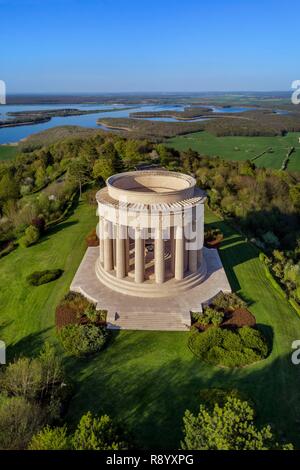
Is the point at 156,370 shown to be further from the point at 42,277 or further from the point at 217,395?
the point at 42,277

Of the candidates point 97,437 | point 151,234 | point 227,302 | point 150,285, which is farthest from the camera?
point 151,234

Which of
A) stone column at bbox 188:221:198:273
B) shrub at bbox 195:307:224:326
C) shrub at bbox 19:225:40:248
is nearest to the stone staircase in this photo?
shrub at bbox 195:307:224:326

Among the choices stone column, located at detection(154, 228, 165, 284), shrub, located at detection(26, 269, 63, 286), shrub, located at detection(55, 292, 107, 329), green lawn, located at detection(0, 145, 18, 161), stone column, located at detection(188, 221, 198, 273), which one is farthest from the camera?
green lawn, located at detection(0, 145, 18, 161)

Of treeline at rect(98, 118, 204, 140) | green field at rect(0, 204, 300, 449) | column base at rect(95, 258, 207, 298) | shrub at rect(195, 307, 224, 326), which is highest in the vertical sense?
treeline at rect(98, 118, 204, 140)

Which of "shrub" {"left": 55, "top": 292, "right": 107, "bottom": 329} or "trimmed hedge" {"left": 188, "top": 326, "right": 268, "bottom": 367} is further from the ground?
"shrub" {"left": 55, "top": 292, "right": 107, "bottom": 329}

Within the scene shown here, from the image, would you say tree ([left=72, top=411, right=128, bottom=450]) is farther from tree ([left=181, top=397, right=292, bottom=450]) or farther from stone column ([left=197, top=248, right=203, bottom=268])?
stone column ([left=197, top=248, right=203, bottom=268])

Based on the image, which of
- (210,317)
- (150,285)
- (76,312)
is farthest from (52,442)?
(150,285)
